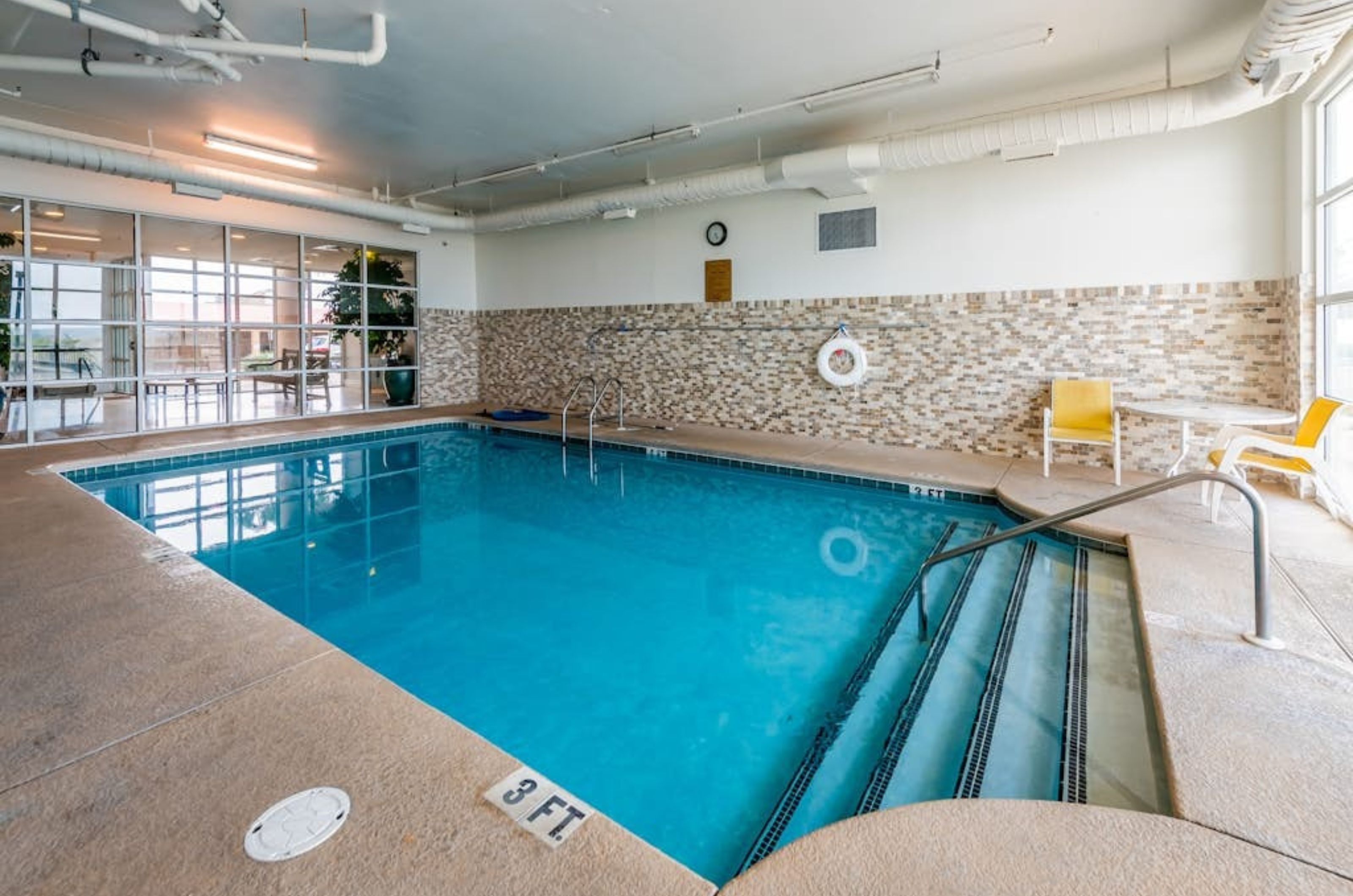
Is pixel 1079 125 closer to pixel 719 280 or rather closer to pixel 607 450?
pixel 719 280

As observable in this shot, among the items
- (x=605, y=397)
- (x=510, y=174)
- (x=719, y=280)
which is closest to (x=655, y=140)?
(x=719, y=280)

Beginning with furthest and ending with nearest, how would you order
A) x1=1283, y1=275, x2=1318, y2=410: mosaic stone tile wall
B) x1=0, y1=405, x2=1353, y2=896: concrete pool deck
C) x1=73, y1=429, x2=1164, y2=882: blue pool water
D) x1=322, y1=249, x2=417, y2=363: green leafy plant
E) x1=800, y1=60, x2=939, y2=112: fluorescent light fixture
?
1. x1=322, y1=249, x2=417, y2=363: green leafy plant
2. x1=800, y1=60, x2=939, y2=112: fluorescent light fixture
3. x1=1283, y1=275, x2=1318, y2=410: mosaic stone tile wall
4. x1=73, y1=429, x2=1164, y2=882: blue pool water
5. x1=0, y1=405, x2=1353, y2=896: concrete pool deck

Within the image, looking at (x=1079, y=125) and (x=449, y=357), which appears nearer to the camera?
(x=1079, y=125)

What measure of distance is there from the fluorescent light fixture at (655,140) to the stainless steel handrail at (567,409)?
2.51 meters

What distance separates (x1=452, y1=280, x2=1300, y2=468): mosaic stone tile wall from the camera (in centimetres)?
512

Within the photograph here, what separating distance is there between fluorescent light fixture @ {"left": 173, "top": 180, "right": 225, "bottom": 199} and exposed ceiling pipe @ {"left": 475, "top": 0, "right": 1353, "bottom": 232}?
12.6 ft

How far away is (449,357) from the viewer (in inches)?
410

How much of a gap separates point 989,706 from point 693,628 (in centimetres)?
127

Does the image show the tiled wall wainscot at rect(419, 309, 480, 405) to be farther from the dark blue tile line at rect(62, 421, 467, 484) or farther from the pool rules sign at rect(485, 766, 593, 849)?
the pool rules sign at rect(485, 766, 593, 849)

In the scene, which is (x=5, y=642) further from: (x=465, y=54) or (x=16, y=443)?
(x=16, y=443)

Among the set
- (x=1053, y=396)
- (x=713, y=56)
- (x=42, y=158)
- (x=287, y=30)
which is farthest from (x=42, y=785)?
(x=42, y=158)

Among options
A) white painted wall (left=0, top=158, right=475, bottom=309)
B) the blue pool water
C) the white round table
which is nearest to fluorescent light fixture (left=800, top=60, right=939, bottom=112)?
the white round table

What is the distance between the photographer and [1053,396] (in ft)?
18.1

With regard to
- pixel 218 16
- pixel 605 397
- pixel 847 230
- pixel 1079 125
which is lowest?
pixel 605 397
